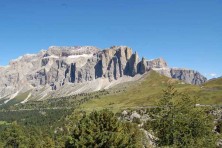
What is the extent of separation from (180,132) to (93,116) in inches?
582

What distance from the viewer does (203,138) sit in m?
56.0

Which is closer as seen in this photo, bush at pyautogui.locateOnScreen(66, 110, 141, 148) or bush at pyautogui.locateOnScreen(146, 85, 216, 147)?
bush at pyautogui.locateOnScreen(66, 110, 141, 148)

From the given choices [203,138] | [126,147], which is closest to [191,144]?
[203,138]

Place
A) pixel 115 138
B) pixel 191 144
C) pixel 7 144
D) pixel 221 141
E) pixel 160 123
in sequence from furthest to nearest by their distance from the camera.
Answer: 1. pixel 7 144
2. pixel 221 141
3. pixel 160 123
4. pixel 191 144
5. pixel 115 138

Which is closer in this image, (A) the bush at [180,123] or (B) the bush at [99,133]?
(B) the bush at [99,133]

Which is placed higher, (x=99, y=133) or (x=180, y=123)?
(x=180, y=123)

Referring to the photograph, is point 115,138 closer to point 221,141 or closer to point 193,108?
point 193,108

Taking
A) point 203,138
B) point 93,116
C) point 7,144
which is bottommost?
point 7,144

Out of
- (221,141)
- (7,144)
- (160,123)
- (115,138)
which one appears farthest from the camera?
(7,144)

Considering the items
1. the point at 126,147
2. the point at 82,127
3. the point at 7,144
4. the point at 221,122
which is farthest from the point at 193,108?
the point at 7,144

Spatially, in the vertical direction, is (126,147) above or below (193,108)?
below

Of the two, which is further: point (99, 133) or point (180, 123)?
point (180, 123)

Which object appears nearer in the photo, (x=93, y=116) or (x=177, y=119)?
(x=93, y=116)

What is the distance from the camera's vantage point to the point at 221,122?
143 metres
